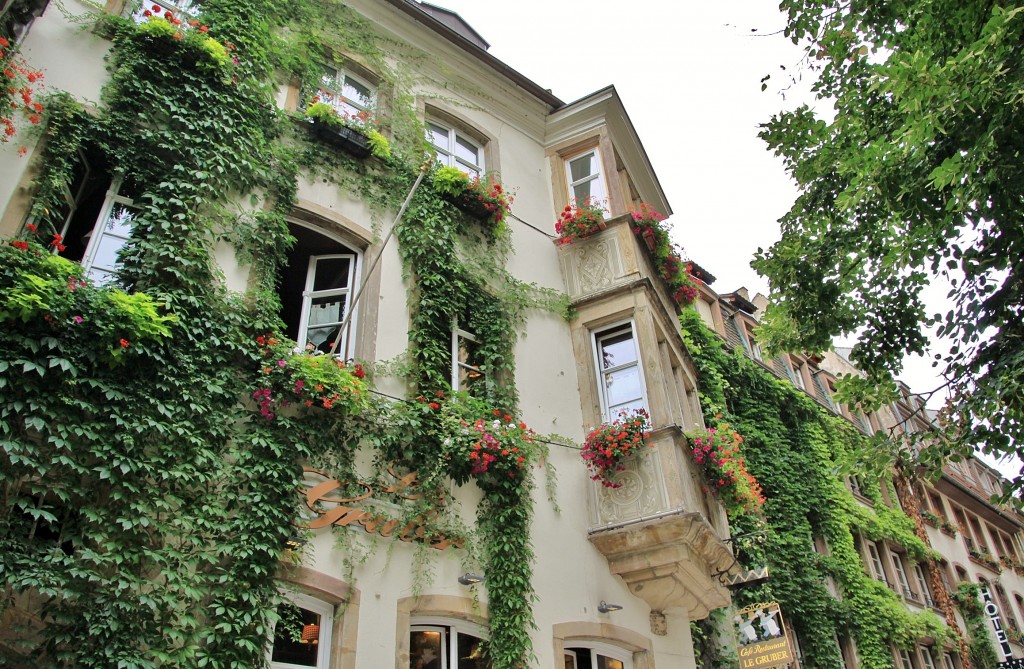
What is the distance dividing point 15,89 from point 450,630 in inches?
253

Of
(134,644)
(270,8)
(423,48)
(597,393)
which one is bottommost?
(134,644)

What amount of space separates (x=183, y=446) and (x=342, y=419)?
5.07ft

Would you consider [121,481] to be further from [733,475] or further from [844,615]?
[844,615]

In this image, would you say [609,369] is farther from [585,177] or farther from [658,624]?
[585,177]

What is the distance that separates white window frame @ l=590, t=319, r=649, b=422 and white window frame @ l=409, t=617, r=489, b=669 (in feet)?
11.7

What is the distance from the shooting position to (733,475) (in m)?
9.80

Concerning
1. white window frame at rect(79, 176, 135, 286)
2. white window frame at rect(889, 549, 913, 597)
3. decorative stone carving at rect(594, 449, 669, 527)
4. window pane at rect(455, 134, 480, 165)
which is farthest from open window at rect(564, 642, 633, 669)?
white window frame at rect(889, 549, 913, 597)

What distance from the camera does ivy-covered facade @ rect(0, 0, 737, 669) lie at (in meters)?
5.45

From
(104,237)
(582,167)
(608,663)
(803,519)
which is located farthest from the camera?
(803,519)

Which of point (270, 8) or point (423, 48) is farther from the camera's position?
point (423, 48)

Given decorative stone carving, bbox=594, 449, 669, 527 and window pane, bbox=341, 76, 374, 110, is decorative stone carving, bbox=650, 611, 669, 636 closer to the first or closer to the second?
decorative stone carving, bbox=594, 449, 669, 527

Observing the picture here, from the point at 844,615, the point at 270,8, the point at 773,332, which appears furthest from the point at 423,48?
the point at 844,615

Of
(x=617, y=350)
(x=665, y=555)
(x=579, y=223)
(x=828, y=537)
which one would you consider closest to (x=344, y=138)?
(x=579, y=223)

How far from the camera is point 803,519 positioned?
17703 millimetres
